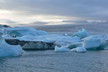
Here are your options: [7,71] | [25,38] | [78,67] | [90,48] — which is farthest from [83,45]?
[7,71]

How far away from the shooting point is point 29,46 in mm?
35781

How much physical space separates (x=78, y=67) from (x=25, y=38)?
20323mm

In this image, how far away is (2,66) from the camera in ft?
70.1

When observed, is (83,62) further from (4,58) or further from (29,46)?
(29,46)

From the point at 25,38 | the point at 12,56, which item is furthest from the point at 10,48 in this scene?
the point at 25,38

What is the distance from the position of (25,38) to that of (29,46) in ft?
15.1

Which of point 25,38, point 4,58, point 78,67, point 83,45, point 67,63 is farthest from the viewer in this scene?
point 25,38

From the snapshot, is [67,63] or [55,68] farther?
[67,63]

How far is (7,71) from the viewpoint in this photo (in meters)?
19.3

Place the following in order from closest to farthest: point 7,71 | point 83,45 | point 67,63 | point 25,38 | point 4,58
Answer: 1. point 7,71
2. point 67,63
3. point 4,58
4. point 83,45
5. point 25,38

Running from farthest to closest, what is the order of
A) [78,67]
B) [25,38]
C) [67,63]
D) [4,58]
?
1. [25,38]
2. [4,58]
3. [67,63]
4. [78,67]

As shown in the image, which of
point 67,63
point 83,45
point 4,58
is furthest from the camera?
point 83,45

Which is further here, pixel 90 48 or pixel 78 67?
pixel 90 48

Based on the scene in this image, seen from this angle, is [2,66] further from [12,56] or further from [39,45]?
[39,45]
